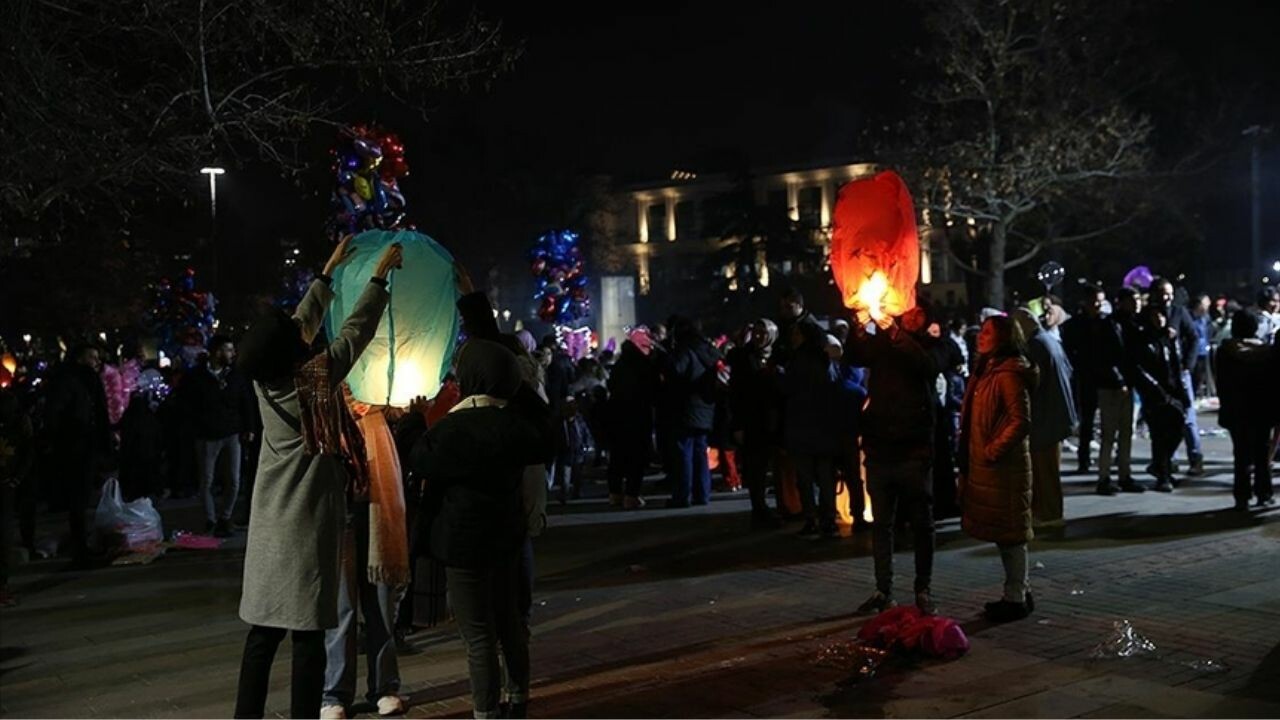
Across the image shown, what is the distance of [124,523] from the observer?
451 inches

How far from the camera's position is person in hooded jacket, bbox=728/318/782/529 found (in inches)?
465

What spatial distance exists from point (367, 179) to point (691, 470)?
4832 millimetres

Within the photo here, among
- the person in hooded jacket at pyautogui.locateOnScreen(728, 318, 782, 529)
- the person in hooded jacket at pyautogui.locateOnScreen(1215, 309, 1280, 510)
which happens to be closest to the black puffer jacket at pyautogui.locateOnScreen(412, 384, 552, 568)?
the person in hooded jacket at pyautogui.locateOnScreen(728, 318, 782, 529)

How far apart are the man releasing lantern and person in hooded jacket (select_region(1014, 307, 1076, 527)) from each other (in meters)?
2.69

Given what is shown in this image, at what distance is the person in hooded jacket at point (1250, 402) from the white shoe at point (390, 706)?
879 centimetres

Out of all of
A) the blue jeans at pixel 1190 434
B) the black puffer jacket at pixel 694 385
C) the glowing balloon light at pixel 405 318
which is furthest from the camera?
the blue jeans at pixel 1190 434

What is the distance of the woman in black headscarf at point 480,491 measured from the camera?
5145 mm

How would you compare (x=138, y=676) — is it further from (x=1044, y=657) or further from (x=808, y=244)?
(x=808, y=244)

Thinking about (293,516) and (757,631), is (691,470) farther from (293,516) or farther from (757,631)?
(293,516)

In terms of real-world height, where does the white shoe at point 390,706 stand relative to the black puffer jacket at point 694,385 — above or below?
below

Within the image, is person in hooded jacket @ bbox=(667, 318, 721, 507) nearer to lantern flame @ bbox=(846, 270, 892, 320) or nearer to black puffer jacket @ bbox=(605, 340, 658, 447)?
black puffer jacket @ bbox=(605, 340, 658, 447)

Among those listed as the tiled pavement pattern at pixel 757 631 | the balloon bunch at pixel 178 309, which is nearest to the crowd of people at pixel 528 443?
the tiled pavement pattern at pixel 757 631

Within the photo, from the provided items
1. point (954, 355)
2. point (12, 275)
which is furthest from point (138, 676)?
point (12, 275)

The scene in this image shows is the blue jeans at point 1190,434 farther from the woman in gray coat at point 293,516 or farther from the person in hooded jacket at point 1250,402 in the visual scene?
the woman in gray coat at point 293,516
